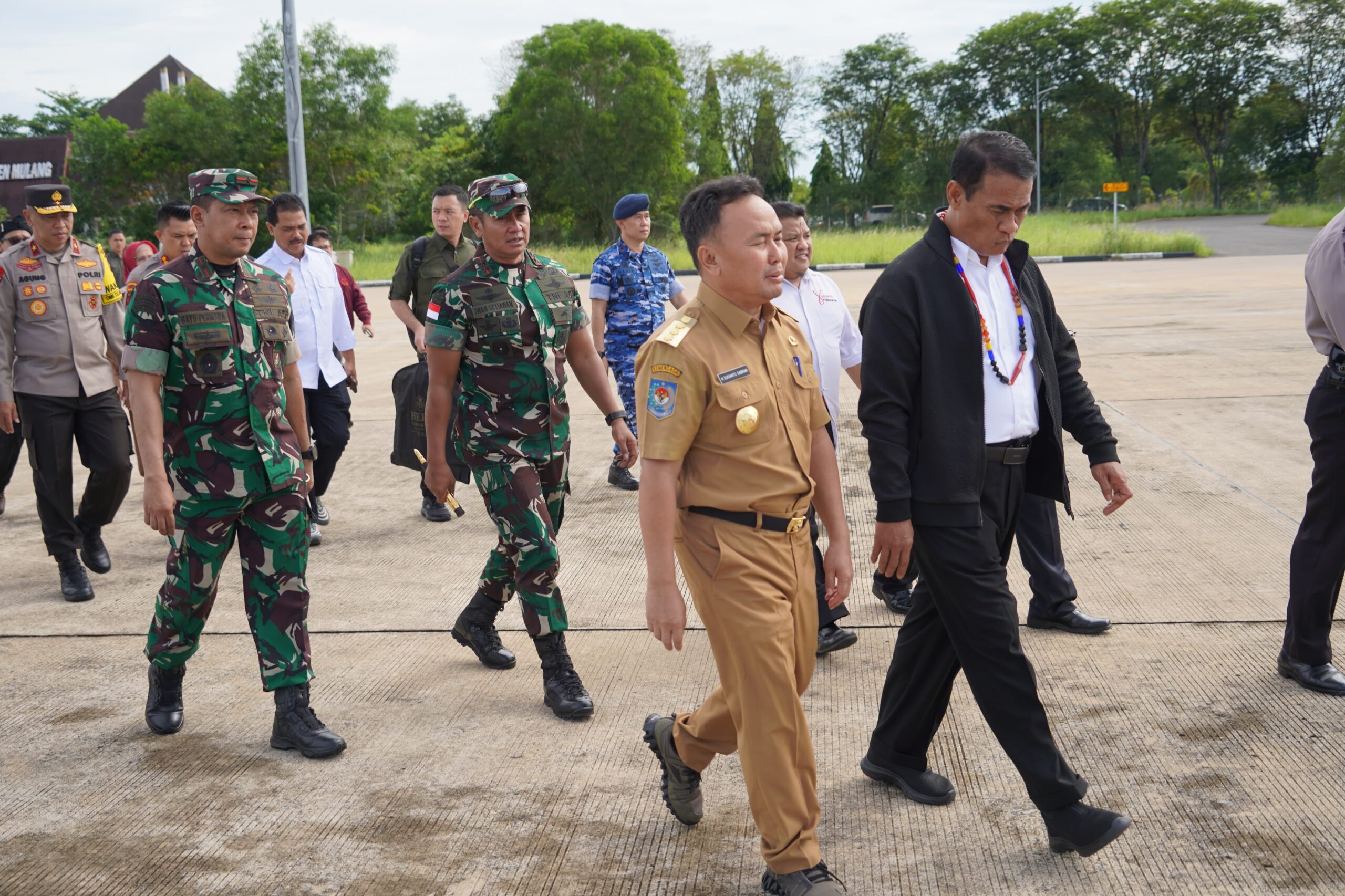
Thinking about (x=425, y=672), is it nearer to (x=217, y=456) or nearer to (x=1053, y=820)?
(x=217, y=456)

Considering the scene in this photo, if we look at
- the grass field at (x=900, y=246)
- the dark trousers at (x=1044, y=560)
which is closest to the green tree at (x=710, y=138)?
the grass field at (x=900, y=246)

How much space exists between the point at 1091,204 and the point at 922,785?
236ft

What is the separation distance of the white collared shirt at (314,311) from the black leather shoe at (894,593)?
11.6 ft

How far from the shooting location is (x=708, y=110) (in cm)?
6675

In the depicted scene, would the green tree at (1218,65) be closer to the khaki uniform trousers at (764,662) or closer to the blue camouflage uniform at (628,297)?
the blue camouflage uniform at (628,297)

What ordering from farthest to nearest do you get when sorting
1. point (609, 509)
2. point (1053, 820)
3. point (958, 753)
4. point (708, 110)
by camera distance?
point (708, 110)
point (609, 509)
point (958, 753)
point (1053, 820)

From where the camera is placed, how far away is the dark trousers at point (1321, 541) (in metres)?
4.13

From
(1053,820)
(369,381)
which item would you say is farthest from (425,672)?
(369,381)

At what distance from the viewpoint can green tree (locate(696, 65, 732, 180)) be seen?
64.8m

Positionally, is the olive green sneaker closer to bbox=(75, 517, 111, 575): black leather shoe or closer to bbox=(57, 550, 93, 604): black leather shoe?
bbox=(57, 550, 93, 604): black leather shoe

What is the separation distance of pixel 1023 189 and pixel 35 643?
15.1 feet

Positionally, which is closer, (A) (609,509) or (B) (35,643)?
(B) (35,643)

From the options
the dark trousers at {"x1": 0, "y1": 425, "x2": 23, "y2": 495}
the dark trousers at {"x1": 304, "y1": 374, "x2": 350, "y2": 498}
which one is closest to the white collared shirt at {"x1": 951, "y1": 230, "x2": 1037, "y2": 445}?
the dark trousers at {"x1": 304, "y1": 374, "x2": 350, "y2": 498}

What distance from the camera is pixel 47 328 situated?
19.9 feet
